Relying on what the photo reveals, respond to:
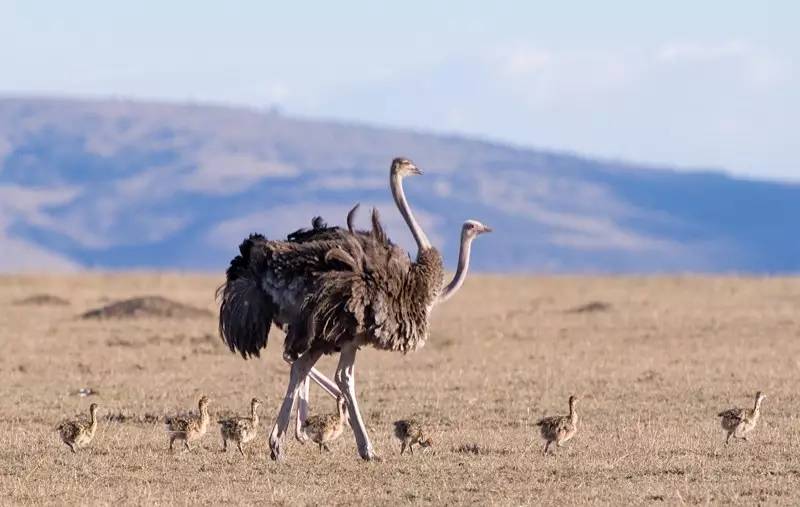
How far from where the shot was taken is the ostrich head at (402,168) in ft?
44.5

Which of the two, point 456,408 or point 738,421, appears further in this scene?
point 456,408

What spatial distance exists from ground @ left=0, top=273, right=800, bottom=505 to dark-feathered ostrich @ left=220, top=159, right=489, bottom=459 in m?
0.80

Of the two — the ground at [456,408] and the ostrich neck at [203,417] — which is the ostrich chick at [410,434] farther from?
the ostrich neck at [203,417]

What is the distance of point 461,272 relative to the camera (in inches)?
512

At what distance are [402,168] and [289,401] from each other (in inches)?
82.5

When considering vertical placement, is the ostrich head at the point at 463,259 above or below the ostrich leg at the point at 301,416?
above

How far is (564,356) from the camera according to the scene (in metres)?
21.9

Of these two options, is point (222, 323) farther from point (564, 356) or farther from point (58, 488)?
point (564, 356)

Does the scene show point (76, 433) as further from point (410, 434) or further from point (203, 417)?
point (410, 434)

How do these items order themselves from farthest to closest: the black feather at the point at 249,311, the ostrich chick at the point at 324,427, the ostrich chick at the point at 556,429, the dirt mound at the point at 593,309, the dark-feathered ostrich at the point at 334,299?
the dirt mound at the point at 593,309 → the ostrich chick at the point at 324,427 → the ostrich chick at the point at 556,429 → the black feather at the point at 249,311 → the dark-feathered ostrich at the point at 334,299

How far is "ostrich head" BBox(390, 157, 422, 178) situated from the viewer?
44.5 ft

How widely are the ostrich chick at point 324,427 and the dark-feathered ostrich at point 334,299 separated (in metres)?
0.37

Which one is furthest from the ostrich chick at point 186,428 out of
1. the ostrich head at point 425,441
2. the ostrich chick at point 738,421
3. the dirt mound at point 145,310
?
the dirt mound at point 145,310

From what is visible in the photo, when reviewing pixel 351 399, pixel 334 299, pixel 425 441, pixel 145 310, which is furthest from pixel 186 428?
pixel 145 310
